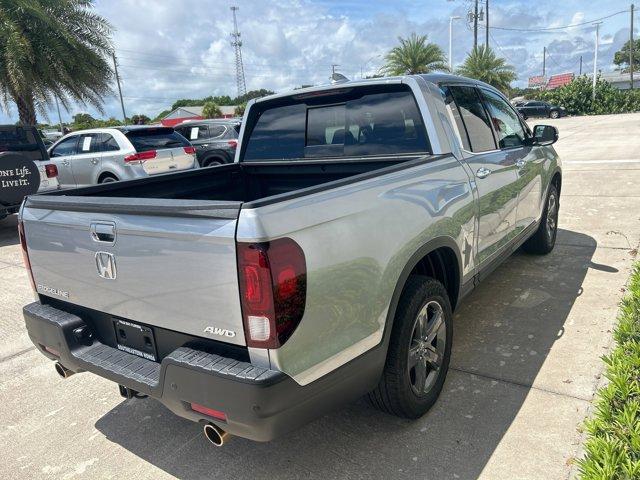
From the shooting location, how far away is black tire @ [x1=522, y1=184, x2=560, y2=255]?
5.36 meters

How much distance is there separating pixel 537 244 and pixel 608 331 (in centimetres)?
181

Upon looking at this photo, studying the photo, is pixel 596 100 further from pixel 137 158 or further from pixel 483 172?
pixel 483 172

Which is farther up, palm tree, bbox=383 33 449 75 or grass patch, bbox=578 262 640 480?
palm tree, bbox=383 33 449 75

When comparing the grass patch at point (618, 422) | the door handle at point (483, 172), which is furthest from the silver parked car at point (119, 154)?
the grass patch at point (618, 422)

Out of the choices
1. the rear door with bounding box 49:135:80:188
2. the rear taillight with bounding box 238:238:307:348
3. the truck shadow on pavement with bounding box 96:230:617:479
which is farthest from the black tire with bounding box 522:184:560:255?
the rear door with bounding box 49:135:80:188

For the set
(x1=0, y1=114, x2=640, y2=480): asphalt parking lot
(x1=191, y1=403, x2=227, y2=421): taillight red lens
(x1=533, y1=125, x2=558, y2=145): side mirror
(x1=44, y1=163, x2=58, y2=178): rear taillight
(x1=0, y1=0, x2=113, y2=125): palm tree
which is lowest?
(x1=0, y1=114, x2=640, y2=480): asphalt parking lot

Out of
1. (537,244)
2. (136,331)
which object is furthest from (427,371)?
(537,244)

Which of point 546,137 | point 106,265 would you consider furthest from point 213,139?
point 106,265

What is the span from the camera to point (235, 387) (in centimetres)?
196

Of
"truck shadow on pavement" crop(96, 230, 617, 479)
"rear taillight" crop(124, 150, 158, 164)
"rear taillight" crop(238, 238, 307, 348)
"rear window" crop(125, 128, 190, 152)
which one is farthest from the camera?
"rear window" crop(125, 128, 190, 152)

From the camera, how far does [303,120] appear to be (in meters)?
3.83

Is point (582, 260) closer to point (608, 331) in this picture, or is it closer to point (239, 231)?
point (608, 331)

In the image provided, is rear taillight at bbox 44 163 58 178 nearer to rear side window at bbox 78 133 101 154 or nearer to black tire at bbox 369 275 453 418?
rear side window at bbox 78 133 101 154

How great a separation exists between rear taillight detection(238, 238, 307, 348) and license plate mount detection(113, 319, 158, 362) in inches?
26.1
